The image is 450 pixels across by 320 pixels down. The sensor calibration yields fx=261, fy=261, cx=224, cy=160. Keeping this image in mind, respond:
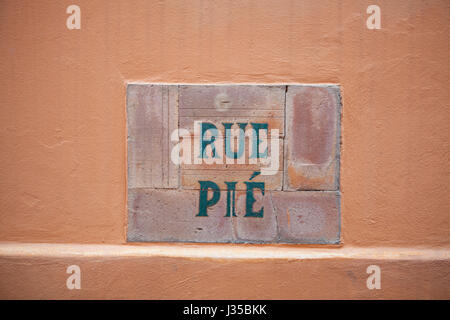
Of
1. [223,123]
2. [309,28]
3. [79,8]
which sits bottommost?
[223,123]

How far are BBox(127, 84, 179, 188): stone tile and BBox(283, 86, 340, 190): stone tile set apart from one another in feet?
3.51

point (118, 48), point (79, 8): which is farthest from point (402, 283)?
point (79, 8)

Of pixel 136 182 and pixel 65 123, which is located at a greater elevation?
pixel 65 123

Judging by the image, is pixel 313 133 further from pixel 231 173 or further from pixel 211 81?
pixel 211 81

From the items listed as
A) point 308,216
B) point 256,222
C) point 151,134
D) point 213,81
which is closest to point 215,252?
point 256,222

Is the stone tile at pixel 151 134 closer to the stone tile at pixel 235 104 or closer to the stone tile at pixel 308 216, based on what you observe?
the stone tile at pixel 235 104

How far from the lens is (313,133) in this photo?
7.83 ft

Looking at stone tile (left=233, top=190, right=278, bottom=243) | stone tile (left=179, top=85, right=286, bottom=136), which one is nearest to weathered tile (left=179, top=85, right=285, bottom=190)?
stone tile (left=179, top=85, right=286, bottom=136)

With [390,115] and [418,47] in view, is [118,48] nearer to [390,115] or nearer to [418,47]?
[390,115]

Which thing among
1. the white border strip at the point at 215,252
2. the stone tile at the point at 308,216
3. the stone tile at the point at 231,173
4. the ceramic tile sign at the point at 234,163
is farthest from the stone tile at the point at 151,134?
the stone tile at the point at 308,216

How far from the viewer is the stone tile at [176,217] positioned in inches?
95.0

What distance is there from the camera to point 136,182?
242 cm

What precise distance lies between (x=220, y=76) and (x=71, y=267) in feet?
7.24

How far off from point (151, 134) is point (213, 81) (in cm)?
75
